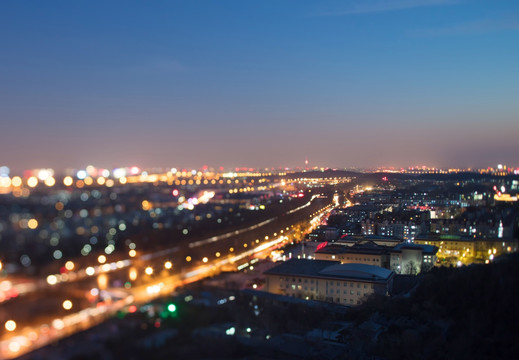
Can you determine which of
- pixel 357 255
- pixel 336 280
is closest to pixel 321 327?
pixel 336 280

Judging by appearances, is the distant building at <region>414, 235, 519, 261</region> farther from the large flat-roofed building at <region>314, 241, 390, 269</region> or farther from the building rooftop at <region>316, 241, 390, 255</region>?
the large flat-roofed building at <region>314, 241, 390, 269</region>

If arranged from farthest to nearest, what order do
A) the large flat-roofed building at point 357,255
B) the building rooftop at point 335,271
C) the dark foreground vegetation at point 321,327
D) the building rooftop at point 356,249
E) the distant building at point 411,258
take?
the building rooftop at point 356,249 < the large flat-roofed building at point 357,255 < the distant building at point 411,258 < the building rooftop at point 335,271 < the dark foreground vegetation at point 321,327

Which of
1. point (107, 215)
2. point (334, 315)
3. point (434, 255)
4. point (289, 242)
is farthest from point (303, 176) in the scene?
point (107, 215)

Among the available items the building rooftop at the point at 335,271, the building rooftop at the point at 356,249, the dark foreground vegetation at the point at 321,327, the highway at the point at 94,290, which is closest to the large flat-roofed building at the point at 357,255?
the building rooftop at the point at 356,249

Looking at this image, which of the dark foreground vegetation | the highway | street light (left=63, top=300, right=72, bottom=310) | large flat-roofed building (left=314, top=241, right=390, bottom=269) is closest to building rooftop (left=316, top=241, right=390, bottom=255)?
large flat-roofed building (left=314, top=241, right=390, bottom=269)

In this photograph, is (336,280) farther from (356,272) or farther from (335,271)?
(356,272)

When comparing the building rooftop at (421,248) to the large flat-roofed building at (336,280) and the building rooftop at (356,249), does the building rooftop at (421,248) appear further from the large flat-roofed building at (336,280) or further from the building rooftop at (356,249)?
the large flat-roofed building at (336,280)

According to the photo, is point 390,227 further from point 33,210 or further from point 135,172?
point 33,210
